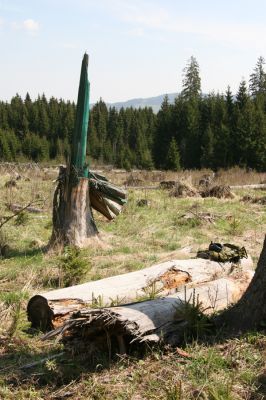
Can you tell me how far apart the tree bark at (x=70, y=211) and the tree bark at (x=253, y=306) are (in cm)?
496

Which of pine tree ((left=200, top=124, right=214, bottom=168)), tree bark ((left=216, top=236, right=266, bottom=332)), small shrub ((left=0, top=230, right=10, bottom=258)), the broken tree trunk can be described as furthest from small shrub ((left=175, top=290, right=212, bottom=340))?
pine tree ((left=200, top=124, right=214, bottom=168))

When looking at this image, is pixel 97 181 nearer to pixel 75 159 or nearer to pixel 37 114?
pixel 75 159

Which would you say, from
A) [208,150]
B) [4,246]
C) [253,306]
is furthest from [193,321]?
[208,150]

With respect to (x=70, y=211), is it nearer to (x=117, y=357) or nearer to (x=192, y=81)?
(x=117, y=357)

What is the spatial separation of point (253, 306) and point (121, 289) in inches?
73.4

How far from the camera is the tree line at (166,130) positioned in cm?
4442

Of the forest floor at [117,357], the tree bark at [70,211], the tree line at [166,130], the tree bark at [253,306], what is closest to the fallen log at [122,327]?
the forest floor at [117,357]

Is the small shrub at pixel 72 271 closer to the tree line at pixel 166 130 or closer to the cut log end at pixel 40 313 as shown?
the cut log end at pixel 40 313

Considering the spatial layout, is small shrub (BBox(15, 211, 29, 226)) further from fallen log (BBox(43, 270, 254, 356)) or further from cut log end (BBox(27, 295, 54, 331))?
fallen log (BBox(43, 270, 254, 356))

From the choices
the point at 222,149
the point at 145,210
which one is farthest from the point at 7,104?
the point at 145,210

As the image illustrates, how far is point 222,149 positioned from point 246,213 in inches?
1297

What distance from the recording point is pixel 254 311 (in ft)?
13.9

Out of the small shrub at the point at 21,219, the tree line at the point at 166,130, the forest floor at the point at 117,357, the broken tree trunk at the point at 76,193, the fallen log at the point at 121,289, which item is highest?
the tree line at the point at 166,130

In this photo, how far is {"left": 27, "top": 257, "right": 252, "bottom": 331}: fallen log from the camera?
5102 millimetres
